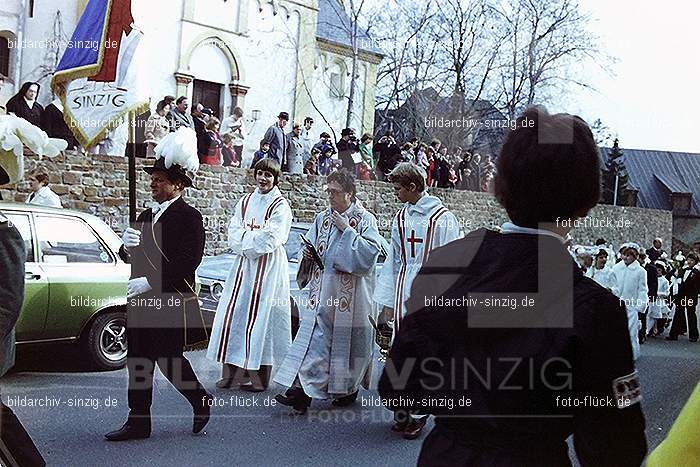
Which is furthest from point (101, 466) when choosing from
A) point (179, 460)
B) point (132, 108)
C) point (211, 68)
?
point (211, 68)

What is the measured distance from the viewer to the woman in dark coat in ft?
19.0

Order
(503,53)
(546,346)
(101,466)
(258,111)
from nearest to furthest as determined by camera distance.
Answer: (546,346), (101,466), (503,53), (258,111)

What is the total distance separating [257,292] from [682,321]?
1072cm

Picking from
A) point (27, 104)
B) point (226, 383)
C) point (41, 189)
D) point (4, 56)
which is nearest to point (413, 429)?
point (226, 383)

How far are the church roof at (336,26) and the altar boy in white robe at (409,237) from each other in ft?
3.26

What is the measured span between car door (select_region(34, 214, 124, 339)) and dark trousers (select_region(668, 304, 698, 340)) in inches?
414

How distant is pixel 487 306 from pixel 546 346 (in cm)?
16

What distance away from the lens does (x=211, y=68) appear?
19.8ft

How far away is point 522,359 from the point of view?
1.75 m

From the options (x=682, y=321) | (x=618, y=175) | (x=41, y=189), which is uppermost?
(x=618, y=175)

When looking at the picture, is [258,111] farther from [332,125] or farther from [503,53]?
[503,53]

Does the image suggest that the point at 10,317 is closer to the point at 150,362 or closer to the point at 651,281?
the point at 150,362

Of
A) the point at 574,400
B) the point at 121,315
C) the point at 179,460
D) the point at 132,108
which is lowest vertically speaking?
the point at 179,460

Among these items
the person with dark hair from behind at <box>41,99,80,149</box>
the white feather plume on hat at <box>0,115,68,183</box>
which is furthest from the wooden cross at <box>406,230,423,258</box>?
the person with dark hair from behind at <box>41,99,80,149</box>
